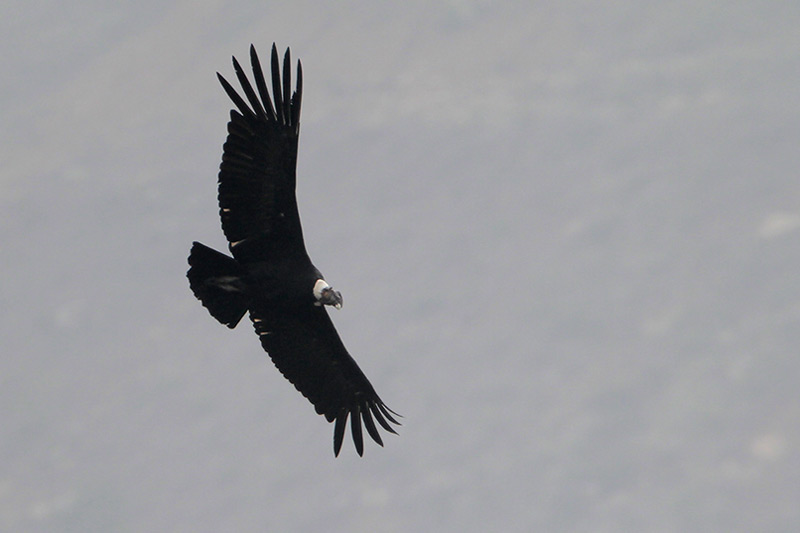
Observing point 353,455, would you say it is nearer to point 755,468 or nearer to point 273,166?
point 755,468

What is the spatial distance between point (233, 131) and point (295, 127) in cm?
95

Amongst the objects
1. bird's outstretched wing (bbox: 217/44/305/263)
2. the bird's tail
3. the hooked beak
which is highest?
bird's outstretched wing (bbox: 217/44/305/263)

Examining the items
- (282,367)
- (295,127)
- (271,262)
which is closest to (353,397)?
(282,367)

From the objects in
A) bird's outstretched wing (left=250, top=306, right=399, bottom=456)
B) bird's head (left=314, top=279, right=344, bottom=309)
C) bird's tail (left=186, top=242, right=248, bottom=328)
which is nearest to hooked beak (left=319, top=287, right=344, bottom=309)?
bird's head (left=314, top=279, right=344, bottom=309)

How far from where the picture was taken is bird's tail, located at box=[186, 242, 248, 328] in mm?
24250

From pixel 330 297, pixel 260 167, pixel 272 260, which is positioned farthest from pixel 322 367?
pixel 260 167

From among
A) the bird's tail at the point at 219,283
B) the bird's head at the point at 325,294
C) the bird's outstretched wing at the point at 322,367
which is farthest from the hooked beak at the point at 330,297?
the bird's tail at the point at 219,283

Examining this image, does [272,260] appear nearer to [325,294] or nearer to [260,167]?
[325,294]

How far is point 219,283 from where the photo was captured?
24609mm

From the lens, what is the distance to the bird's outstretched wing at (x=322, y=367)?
26.0 meters

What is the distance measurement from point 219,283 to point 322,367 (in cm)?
289

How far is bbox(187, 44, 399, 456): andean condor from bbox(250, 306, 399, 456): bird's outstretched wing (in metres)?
0.02

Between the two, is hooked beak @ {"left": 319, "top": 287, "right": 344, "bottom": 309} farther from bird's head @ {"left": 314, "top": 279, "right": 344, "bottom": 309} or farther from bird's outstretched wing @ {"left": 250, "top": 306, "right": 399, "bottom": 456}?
bird's outstretched wing @ {"left": 250, "top": 306, "right": 399, "bottom": 456}

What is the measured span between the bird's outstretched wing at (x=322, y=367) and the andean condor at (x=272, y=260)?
0.02 meters
